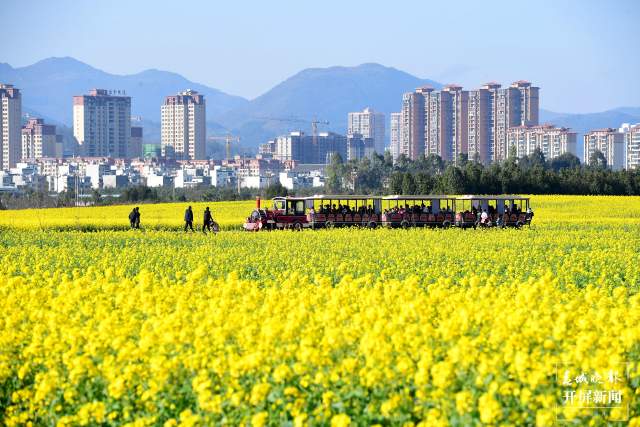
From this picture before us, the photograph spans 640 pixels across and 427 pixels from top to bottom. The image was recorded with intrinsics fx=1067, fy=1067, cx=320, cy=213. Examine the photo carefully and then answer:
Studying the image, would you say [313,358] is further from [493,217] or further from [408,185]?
[408,185]

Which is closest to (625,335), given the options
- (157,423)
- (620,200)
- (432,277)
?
(157,423)

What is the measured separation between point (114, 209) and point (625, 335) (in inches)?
2212

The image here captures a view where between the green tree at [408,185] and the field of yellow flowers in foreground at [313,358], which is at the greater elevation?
the green tree at [408,185]

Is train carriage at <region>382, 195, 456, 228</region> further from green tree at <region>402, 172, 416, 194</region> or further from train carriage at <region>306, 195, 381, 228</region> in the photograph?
green tree at <region>402, 172, 416, 194</region>

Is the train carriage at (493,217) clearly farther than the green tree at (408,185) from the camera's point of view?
No

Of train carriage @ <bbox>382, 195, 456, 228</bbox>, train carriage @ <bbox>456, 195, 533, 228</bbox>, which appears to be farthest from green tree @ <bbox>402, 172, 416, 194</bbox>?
train carriage @ <bbox>382, 195, 456, 228</bbox>

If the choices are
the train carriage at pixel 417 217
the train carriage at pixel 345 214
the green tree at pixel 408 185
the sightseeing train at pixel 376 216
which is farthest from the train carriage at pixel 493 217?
the green tree at pixel 408 185

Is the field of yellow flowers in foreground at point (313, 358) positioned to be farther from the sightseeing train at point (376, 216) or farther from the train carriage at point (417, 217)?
the train carriage at point (417, 217)

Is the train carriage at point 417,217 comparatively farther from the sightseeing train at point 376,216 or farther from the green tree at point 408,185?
the green tree at point 408,185

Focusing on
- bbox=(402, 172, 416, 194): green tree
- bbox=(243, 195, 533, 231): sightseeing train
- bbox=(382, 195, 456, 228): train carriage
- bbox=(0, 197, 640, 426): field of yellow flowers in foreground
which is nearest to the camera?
bbox=(0, 197, 640, 426): field of yellow flowers in foreground

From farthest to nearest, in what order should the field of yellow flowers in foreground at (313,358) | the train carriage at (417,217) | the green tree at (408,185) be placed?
the green tree at (408,185) → the train carriage at (417,217) → the field of yellow flowers in foreground at (313,358)

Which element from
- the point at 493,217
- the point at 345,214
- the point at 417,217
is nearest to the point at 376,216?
the point at 345,214

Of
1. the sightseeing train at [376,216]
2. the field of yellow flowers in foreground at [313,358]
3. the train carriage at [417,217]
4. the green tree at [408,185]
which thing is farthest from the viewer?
the green tree at [408,185]

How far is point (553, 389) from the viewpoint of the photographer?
8984mm
